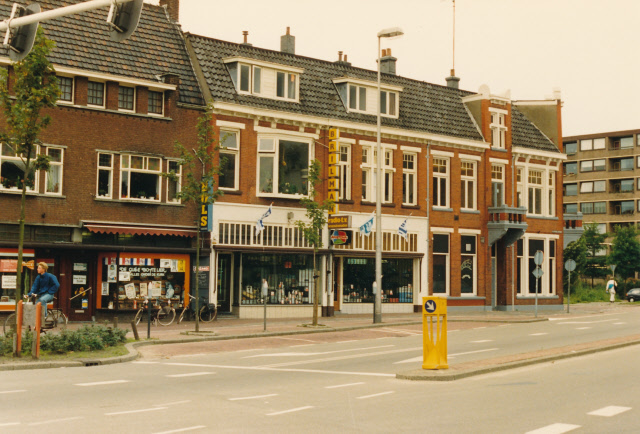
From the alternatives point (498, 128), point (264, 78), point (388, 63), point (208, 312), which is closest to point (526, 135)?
point (498, 128)

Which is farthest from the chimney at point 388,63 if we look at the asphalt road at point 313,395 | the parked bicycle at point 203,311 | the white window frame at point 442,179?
the asphalt road at point 313,395

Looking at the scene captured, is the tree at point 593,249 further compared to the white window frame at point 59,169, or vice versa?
the tree at point 593,249

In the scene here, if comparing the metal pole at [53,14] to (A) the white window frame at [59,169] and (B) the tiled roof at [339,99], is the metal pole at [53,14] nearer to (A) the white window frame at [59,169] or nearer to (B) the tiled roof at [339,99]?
(A) the white window frame at [59,169]

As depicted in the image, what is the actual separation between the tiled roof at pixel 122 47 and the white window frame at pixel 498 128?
17351 mm

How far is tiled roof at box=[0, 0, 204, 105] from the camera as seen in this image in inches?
1102

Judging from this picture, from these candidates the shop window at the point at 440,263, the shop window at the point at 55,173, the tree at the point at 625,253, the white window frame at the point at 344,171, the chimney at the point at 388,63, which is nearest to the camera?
the shop window at the point at 55,173

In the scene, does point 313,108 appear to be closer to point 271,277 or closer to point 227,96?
point 227,96

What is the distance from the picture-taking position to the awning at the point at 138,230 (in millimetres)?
27469

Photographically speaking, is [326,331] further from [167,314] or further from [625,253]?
[625,253]

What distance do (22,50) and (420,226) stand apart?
26705 mm

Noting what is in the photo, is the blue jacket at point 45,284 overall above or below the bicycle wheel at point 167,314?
above

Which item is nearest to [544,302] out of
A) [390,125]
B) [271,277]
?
[390,125]

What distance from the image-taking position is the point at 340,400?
11914mm

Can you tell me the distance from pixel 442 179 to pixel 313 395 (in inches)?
1104
